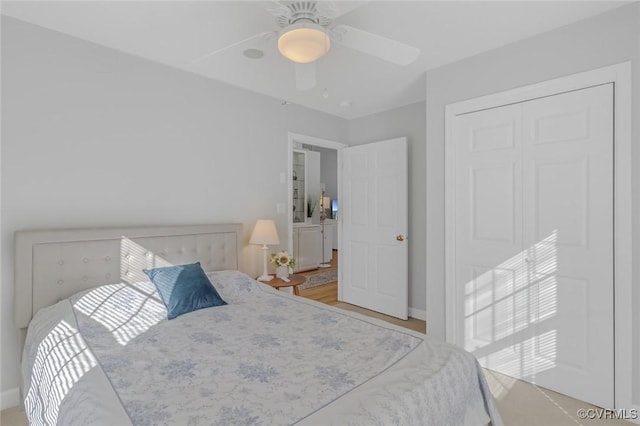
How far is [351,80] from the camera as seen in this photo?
314 centimetres

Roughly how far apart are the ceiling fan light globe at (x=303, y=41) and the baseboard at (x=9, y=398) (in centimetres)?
280

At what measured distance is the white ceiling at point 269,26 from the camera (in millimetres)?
1997

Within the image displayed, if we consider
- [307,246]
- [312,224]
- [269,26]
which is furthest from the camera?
[312,224]

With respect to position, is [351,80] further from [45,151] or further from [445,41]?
[45,151]

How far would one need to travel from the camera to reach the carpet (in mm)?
5278

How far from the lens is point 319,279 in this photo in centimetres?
570

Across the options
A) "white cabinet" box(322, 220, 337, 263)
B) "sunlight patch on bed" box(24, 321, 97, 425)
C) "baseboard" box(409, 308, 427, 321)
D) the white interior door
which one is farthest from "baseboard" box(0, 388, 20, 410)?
"white cabinet" box(322, 220, 337, 263)

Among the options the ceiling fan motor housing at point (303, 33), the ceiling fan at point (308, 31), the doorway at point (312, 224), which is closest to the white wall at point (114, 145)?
the ceiling fan at point (308, 31)

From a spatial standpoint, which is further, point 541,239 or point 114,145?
point 114,145

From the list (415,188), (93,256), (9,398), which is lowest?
(9,398)

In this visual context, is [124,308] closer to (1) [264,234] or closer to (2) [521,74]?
(1) [264,234]

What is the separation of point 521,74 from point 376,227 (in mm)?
2193

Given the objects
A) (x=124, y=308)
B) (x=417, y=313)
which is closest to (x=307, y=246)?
(x=417, y=313)

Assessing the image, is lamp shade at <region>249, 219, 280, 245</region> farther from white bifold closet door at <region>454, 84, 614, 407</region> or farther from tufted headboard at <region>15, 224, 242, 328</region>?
white bifold closet door at <region>454, 84, 614, 407</region>
